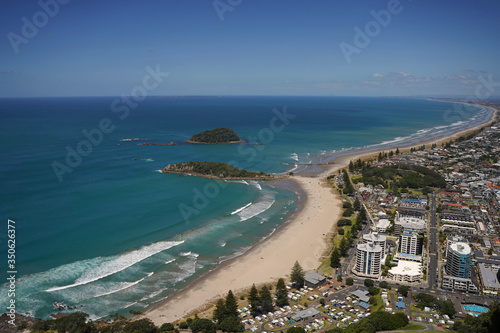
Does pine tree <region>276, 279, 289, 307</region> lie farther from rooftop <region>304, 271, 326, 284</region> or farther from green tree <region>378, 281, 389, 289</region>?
green tree <region>378, 281, 389, 289</region>

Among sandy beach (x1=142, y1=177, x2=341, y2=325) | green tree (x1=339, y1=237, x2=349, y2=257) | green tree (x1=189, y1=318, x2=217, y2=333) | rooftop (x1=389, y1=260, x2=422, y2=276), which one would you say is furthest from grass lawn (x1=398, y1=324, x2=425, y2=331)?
green tree (x1=189, y1=318, x2=217, y2=333)

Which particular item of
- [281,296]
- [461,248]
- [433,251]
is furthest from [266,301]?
[433,251]

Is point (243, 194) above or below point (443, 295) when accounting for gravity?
above

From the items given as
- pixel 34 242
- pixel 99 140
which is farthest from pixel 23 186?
pixel 99 140

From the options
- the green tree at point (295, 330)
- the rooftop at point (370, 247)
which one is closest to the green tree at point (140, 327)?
the green tree at point (295, 330)

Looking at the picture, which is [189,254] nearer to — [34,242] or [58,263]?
[58,263]

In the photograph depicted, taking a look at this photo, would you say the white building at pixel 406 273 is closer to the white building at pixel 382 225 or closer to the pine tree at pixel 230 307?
the white building at pixel 382 225
